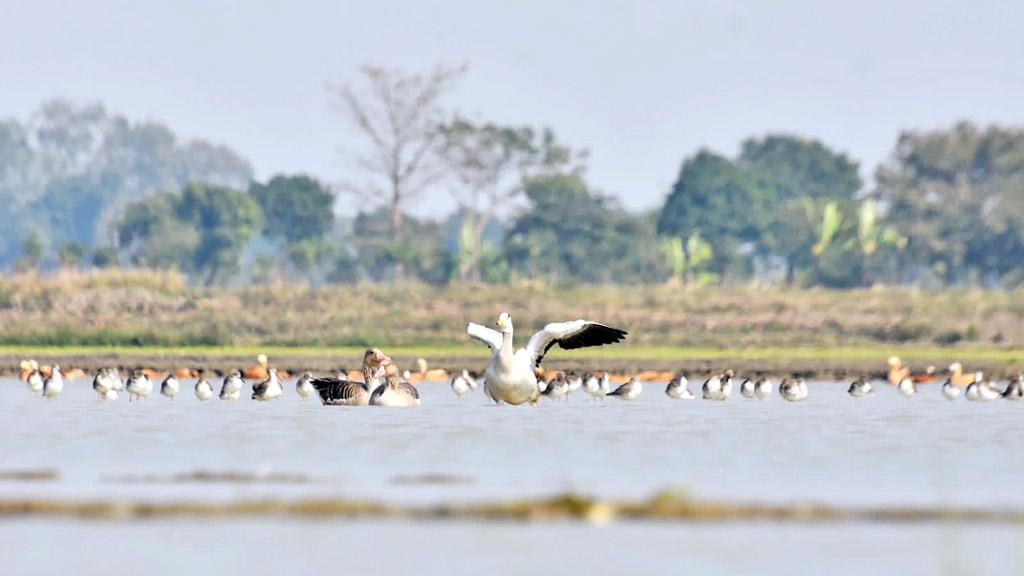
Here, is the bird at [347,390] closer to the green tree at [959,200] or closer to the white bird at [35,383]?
the white bird at [35,383]

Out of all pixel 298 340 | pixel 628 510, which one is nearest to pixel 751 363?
pixel 298 340

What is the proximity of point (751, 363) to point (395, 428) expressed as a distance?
2357 cm

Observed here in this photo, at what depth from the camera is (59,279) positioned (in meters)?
63.7

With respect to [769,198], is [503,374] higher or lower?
lower

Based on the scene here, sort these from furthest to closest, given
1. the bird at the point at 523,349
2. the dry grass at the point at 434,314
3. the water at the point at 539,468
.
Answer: the dry grass at the point at 434,314 < the bird at the point at 523,349 < the water at the point at 539,468

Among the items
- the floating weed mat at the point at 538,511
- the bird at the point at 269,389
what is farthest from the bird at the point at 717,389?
the floating weed mat at the point at 538,511

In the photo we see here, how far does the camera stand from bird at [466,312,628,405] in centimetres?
2862

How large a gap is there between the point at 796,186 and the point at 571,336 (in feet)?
276

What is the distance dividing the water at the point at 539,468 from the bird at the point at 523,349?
410mm

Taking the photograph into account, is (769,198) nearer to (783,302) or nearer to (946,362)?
(783,302)

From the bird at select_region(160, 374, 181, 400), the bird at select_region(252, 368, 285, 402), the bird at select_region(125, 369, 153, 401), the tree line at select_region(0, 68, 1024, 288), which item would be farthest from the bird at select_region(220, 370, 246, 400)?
the tree line at select_region(0, 68, 1024, 288)

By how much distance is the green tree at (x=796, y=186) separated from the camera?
102m

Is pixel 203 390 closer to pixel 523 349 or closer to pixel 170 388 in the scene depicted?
pixel 170 388

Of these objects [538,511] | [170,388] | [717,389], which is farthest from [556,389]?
[538,511]
